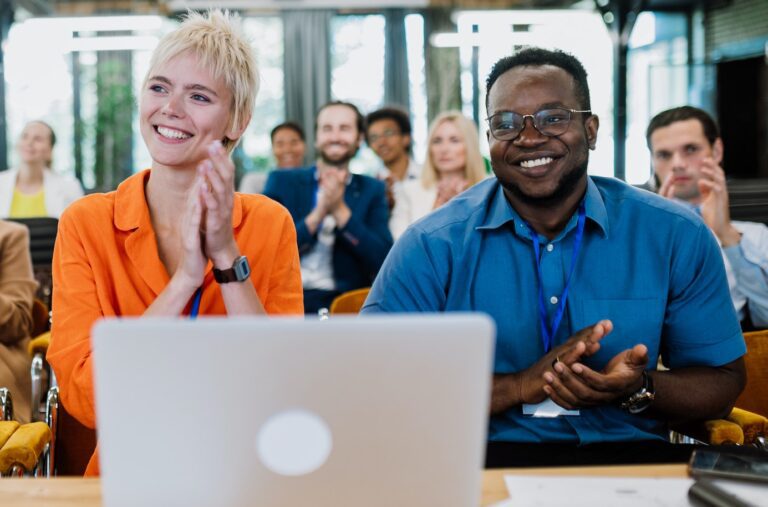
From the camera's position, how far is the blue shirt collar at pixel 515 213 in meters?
1.94

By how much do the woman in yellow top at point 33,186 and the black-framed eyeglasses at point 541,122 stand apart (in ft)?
17.4

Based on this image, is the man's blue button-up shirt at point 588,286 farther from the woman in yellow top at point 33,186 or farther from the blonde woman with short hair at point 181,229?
the woman in yellow top at point 33,186

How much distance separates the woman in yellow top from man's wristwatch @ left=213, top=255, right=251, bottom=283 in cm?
525

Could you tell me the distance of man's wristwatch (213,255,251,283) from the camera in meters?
1.75

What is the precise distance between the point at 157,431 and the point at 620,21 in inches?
447

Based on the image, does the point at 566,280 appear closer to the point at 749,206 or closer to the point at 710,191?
the point at 710,191

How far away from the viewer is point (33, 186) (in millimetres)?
6734

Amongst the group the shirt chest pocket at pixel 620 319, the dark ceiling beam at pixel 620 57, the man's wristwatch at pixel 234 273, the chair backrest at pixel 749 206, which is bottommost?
the shirt chest pocket at pixel 620 319

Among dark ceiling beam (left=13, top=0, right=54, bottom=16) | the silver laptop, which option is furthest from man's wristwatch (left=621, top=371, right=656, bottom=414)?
dark ceiling beam (left=13, top=0, right=54, bottom=16)

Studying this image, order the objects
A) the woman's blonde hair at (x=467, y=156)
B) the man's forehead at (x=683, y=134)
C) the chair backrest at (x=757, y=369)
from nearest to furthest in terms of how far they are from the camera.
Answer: the chair backrest at (x=757, y=369)
the man's forehead at (x=683, y=134)
the woman's blonde hair at (x=467, y=156)

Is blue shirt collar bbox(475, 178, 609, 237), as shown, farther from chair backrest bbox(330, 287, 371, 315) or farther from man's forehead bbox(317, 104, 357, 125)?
man's forehead bbox(317, 104, 357, 125)

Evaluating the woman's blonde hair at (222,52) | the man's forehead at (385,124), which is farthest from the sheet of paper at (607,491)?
the man's forehead at (385,124)

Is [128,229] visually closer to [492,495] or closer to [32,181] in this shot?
[492,495]

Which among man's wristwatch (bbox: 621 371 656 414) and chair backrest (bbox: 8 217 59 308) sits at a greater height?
chair backrest (bbox: 8 217 59 308)
